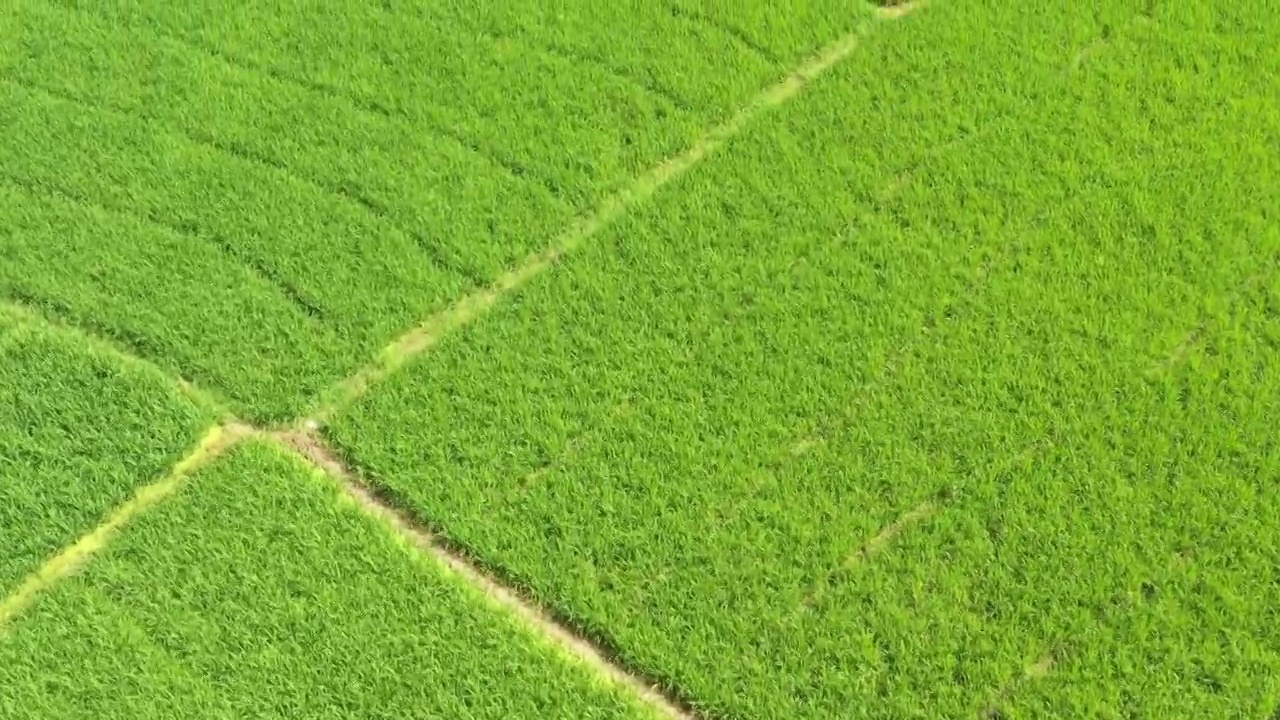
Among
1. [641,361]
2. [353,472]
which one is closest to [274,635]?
[353,472]

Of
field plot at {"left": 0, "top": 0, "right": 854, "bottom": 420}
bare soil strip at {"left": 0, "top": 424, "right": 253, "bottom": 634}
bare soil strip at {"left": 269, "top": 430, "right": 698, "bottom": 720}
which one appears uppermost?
field plot at {"left": 0, "top": 0, "right": 854, "bottom": 420}

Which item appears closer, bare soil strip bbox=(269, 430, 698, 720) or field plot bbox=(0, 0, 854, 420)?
bare soil strip bbox=(269, 430, 698, 720)

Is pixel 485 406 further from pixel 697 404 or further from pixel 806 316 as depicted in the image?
pixel 806 316

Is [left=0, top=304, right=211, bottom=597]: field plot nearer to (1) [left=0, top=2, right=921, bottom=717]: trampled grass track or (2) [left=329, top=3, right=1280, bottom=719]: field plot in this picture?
(1) [left=0, top=2, right=921, bottom=717]: trampled grass track

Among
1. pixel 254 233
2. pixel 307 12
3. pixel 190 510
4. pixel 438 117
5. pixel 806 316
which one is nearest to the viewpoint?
pixel 190 510

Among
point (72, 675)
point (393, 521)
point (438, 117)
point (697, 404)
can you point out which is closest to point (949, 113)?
point (697, 404)

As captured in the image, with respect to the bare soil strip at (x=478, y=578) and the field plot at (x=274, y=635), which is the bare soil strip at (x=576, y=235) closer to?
the bare soil strip at (x=478, y=578)

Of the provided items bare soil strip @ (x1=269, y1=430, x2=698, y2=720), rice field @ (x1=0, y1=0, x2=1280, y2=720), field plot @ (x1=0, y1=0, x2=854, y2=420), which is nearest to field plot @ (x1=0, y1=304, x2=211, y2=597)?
rice field @ (x1=0, y1=0, x2=1280, y2=720)
